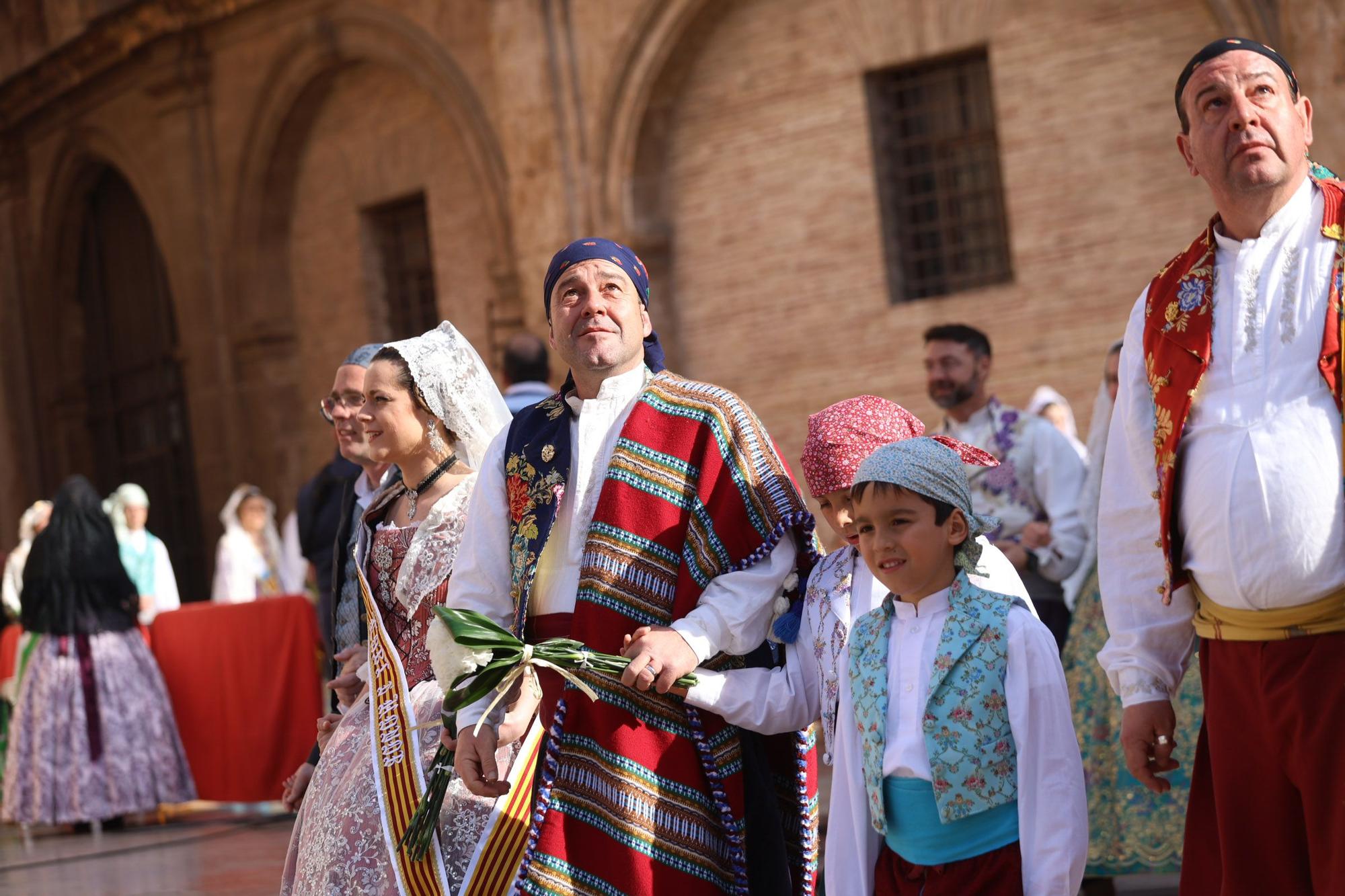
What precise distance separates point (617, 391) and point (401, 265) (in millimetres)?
11796

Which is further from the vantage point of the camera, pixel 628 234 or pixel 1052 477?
pixel 628 234

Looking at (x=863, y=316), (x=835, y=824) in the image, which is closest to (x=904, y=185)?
(x=863, y=316)

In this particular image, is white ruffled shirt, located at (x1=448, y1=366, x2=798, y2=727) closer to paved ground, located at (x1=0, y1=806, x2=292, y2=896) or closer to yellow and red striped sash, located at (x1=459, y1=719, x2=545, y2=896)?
yellow and red striped sash, located at (x1=459, y1=719, x2=545, y2=896)

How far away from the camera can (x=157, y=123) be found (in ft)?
54.7

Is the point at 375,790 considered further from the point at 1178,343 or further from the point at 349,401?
the point at 1178,343

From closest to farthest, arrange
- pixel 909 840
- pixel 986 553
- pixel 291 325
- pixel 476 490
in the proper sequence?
pixel 909 840 < pixel 986 553 < pixel 476 490 < pixel 291 325

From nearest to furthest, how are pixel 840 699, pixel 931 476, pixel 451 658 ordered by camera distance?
pixel 931 476 → pixel 840 699 → pixel 451 658

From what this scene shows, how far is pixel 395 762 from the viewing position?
391 centimetres

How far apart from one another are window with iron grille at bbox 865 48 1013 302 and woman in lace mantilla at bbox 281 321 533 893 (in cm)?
759

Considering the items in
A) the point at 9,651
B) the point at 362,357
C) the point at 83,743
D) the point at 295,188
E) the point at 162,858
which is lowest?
the point at 162,858

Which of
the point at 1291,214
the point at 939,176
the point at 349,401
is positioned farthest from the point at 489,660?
the point at 939,176

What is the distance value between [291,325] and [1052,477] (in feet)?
37.2

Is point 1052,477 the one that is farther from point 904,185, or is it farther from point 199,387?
point 199,387

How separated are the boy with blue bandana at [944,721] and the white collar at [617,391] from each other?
26.2 inches
